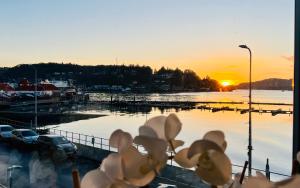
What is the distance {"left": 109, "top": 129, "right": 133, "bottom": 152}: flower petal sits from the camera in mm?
627

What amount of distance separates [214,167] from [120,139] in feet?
0.50

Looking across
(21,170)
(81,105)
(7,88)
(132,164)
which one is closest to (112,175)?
(132,164)

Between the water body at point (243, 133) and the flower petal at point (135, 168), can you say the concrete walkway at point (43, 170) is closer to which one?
the flower petal at point (135, 168)

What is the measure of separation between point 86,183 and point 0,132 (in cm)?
2319

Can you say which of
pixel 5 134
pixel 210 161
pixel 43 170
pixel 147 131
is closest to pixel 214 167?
pixel 210 161

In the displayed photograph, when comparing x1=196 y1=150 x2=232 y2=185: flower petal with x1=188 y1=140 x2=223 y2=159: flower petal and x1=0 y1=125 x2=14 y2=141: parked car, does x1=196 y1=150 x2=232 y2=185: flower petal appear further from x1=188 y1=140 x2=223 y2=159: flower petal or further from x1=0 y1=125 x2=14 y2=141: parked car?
x1=0 y1=125 x2=14 y2=141: parked car

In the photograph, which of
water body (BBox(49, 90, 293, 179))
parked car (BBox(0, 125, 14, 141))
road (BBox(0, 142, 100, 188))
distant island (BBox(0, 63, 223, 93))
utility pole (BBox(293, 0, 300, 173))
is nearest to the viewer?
utility pole (BBox(293, 0, 300, 173))

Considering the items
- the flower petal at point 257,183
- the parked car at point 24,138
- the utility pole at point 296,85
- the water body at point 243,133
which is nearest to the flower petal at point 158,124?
the flower petal at point 257,183

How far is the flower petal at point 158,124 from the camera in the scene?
2.15ft

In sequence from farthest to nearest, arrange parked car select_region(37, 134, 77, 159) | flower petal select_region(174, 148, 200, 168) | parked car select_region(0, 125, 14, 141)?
parked car select_region(0, 125, 14, 141), parked car select_region(37, 134, 77, 159), flower petal select_region(174, 148, 200, 168)

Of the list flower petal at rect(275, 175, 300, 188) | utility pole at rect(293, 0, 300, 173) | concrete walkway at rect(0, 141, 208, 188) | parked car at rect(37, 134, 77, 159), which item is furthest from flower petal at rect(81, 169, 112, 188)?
parked car at rect(37, 134, 77, 159)

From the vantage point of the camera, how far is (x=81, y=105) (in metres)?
91.0

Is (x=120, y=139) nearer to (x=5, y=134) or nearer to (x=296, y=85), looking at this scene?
(x=296, y=85)

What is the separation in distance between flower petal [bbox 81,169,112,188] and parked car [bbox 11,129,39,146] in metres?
19.5
